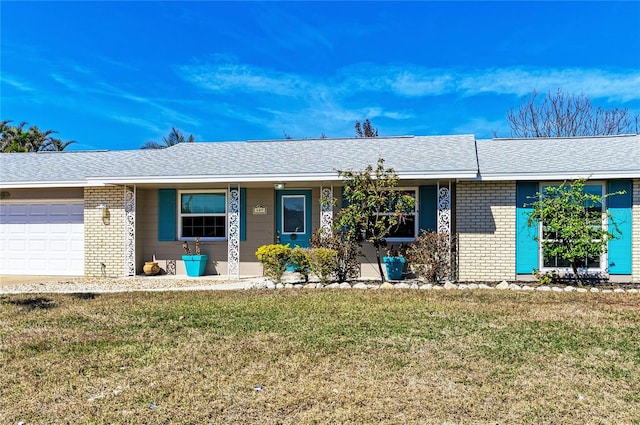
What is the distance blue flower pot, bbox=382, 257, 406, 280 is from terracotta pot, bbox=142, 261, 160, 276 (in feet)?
21.0

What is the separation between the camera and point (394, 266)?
11711 millimetres

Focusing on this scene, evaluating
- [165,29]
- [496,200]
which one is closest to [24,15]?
[165,29]

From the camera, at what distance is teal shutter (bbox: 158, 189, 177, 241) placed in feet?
43.6

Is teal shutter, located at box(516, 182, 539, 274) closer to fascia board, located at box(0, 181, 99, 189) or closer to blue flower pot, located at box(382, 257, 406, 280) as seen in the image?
blue flower pot, located at box(382, 257, 406, 280)

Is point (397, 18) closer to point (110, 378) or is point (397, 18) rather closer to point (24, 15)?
point (24, 15)

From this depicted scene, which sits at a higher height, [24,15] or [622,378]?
[24,15]

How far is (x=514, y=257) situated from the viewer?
36.7 ft

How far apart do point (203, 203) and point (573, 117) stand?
2347 cm

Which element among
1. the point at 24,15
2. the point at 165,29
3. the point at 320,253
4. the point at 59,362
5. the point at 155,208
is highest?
the point at 165,29

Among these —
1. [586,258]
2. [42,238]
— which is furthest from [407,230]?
[42,238]

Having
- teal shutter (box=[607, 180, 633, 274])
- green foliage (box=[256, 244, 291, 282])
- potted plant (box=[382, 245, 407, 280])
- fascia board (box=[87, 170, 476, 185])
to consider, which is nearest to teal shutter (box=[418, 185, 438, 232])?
potted plant (box=[382, 245, 407, 280])

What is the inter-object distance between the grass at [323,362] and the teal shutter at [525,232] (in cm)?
299

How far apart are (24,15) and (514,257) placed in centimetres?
1556

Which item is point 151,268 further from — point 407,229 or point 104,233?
point 407,229
